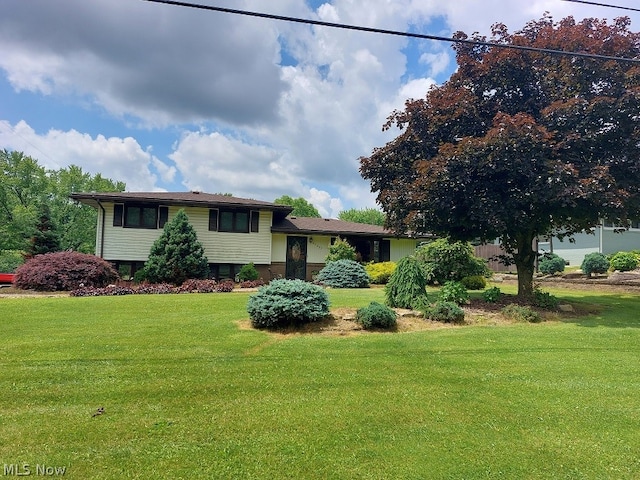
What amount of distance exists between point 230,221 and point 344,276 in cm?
666

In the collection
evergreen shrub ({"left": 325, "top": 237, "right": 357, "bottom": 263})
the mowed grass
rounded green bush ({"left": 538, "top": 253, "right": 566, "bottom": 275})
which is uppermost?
evergreen shrub ({"left": 325, "top": 237, "right": 357, "bottom": 263})

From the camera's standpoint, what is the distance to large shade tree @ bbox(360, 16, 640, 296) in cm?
946

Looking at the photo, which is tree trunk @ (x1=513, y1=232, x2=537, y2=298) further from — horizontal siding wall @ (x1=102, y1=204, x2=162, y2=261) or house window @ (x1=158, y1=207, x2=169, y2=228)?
horizontal siding wall @ (x1=102, y1=204, x2=162, y2=261)

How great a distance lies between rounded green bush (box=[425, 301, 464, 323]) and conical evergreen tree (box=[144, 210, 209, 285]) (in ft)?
36.2

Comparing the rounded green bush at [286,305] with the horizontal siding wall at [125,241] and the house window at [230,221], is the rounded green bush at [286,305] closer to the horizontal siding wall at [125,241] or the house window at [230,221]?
the house window at [230,221]

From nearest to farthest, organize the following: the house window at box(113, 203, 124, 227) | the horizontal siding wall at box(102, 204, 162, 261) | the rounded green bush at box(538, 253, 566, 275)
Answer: the horizontal siding wall at box(102, 204, 162, 261), the house window at box(113, 203, 124, 227), the rounded green bush at box(538, 253, 566, 275)

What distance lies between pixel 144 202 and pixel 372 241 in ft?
41.8

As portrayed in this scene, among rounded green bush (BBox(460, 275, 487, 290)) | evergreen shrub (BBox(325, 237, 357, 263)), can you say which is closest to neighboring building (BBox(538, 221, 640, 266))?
rounded green bush (BBox(460, 275, 487, 290))

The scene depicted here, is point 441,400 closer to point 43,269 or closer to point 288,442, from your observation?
point 288,442

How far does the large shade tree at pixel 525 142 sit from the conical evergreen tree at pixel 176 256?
904 cm

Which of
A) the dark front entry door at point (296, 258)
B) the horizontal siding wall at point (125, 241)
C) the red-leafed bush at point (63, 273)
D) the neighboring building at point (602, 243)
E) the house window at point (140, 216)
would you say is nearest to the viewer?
the red-leafed bush at point (63, 273)

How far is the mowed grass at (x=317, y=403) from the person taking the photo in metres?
3.41

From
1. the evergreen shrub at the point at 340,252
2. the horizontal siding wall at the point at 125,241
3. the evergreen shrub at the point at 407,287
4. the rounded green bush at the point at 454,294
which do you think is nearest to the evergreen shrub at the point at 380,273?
the evergreen shrub at the point at 340,252

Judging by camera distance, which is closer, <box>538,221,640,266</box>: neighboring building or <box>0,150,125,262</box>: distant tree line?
<box>538,221,640,266</box>: neighboring building
